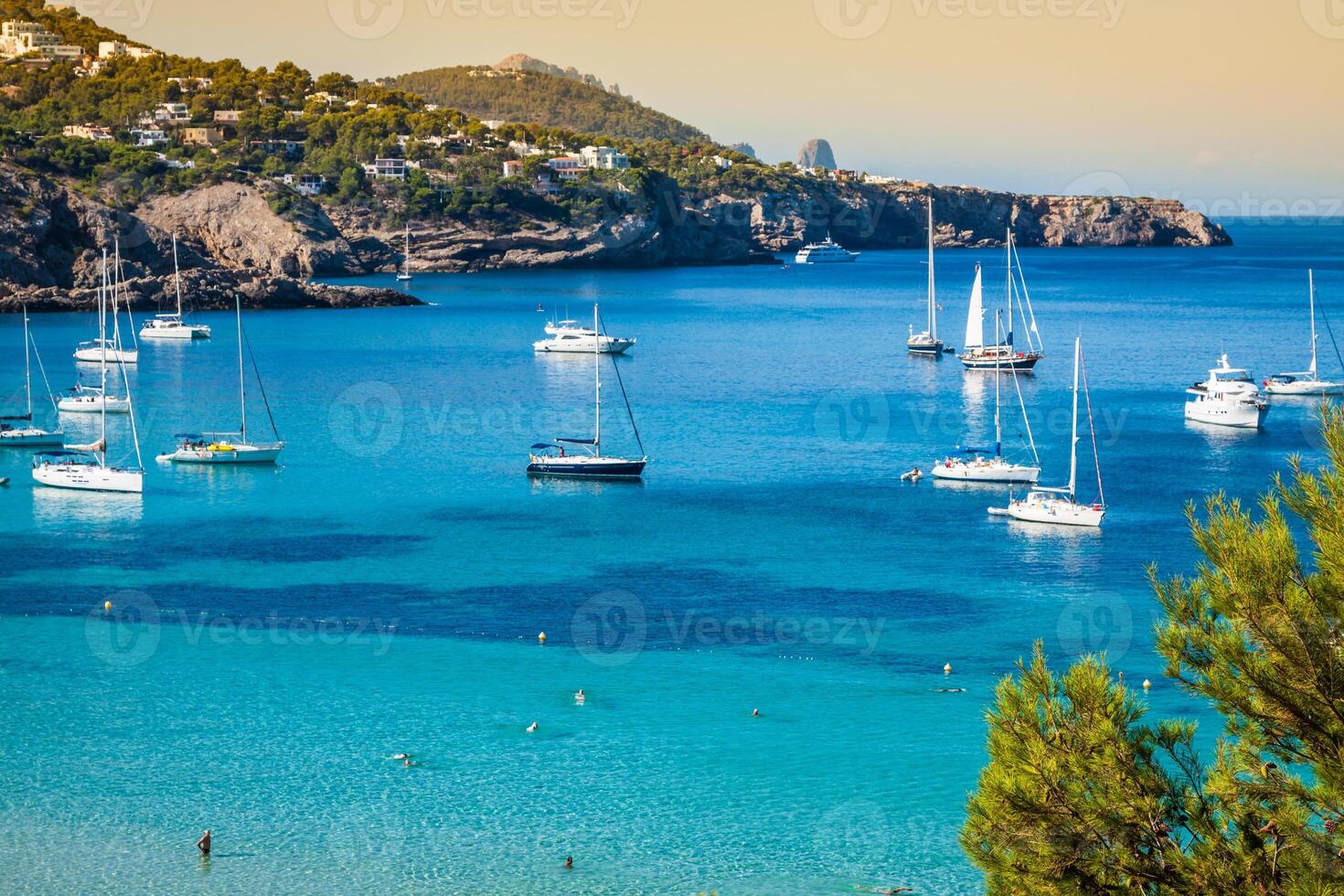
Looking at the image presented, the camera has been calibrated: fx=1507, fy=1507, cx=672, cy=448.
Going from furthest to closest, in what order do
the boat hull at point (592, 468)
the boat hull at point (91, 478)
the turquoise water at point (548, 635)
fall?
the boat hull at point (592, 468)
the boat hull at point (91, 478)
the turquoise water at point (548, 635)

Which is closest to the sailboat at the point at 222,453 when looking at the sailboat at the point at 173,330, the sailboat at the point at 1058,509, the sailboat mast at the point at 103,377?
the sailboat mast at the point at 103,377

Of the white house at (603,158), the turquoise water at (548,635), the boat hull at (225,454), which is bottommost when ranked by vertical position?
the turquoise water at (548,635)

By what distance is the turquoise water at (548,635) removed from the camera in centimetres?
1933

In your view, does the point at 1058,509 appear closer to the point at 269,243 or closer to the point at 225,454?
the point at 225,454

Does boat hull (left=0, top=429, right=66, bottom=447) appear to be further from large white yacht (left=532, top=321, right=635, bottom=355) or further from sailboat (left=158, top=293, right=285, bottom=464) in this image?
large white yacht (left=532, top=321, right=635, bottom=355)

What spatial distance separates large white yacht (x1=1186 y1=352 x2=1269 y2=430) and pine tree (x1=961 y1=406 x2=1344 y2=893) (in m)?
43.3

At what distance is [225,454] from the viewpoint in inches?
1746

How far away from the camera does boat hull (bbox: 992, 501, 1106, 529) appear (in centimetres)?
3603

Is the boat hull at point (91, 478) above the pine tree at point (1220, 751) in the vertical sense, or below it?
below

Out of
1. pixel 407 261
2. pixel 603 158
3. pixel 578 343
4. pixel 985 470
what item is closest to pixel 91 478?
pixel 985 470

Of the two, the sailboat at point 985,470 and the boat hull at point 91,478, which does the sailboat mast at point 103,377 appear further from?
the sailboat at point 985,470

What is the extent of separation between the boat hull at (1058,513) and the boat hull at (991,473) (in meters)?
4.01

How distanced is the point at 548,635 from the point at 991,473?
58.9 ft

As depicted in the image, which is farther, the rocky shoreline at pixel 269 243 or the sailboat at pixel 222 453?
the rocky shoreline at pixel 269 243
